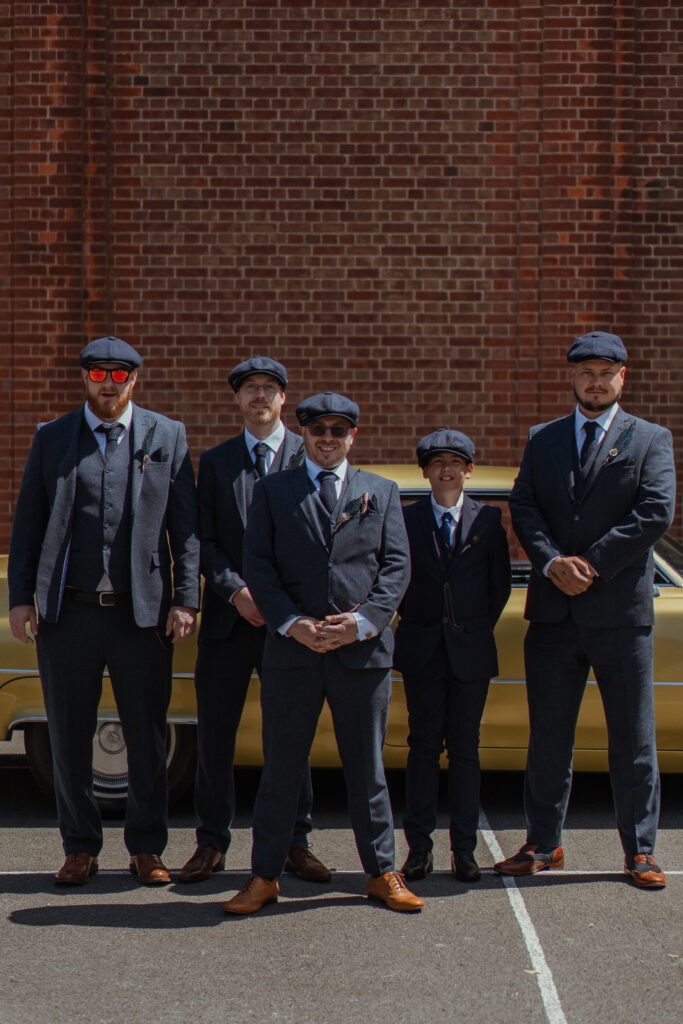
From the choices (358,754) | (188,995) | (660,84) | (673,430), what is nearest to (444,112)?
(660,84)

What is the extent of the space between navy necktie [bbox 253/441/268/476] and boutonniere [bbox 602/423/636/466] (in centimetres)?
135

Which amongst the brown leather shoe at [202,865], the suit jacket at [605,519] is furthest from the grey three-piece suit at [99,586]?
the suit jacket at [605,519]

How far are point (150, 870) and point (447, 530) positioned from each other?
177 cm

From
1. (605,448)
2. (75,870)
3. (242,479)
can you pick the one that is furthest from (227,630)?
(605,448)

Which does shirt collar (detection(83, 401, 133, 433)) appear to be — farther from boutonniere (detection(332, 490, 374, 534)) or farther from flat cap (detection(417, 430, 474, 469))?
flat cap (detection(417, 430, 474, 469))

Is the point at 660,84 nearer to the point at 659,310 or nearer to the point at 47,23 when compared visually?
the point at 659,310

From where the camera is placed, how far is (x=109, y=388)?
16.3ft

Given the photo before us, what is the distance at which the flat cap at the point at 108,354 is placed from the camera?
4910 mm

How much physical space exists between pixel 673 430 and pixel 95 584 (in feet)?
19.5

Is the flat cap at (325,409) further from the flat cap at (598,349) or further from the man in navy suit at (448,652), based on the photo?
the flat cap at (598,349)

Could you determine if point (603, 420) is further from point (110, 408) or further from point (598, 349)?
point (110, 408)

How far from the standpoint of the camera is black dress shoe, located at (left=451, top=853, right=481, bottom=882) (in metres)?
4.96

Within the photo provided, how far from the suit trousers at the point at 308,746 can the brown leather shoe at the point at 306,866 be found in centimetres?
33

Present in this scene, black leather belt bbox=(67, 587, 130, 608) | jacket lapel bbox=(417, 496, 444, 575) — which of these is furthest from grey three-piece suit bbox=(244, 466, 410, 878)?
black leather belt bbox=(67, 587, 130, 608)
